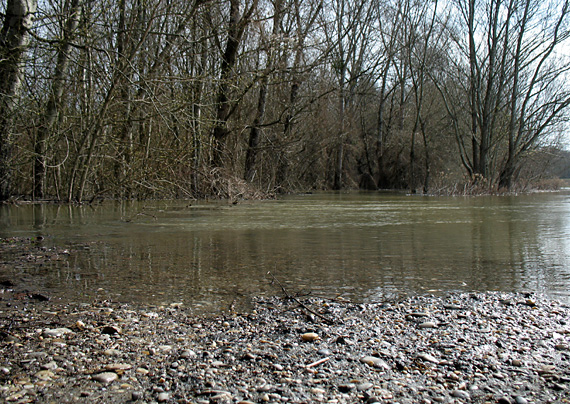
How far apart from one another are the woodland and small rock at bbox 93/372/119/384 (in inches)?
211

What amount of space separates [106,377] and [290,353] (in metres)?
0.62

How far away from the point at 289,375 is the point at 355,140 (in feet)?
84.9

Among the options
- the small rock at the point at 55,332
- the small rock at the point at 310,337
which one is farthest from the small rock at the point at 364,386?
the small rock at the point at 55,332

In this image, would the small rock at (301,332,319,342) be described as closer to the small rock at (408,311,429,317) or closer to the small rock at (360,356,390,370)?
the small rock at (360,356,390,370)

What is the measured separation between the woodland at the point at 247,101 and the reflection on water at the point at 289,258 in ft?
7.55

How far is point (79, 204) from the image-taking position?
9.06 m

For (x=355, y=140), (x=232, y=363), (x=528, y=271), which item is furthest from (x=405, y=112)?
(x=232, y=363)

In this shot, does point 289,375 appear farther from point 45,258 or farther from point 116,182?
point 116,182

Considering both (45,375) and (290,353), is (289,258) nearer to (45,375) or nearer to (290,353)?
(290,353)

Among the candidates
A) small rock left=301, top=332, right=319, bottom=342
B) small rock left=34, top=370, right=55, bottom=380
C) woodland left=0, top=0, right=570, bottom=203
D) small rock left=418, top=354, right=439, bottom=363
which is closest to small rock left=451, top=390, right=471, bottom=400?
small rock left=418, top=354, right=439, bottom=363

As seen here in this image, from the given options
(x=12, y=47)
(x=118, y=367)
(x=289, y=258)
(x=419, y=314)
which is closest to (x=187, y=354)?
(x=118, y=367)

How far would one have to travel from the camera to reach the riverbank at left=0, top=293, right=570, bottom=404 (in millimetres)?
1483

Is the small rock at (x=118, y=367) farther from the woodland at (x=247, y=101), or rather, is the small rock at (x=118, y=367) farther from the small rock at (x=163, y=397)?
the woodland at (x=247, y=101)

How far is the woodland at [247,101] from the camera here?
771 cm
